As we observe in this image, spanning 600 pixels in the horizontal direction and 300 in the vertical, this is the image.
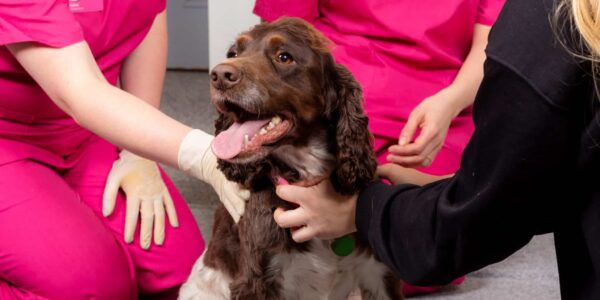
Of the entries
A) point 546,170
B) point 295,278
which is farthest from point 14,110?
point 546,170

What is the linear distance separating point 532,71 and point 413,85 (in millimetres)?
1410

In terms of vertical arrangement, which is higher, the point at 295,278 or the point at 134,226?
the point at 295,278

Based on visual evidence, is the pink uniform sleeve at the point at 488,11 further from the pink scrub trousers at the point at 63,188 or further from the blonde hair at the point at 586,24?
the blonde hair at the point at 586,24

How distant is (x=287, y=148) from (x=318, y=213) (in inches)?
8.9

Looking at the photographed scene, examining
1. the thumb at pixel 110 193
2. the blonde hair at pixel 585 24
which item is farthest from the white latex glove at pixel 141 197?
the blonde hair at pixel 585 24

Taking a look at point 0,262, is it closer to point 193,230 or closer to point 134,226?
point 134,226

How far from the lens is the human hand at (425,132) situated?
1.73 m

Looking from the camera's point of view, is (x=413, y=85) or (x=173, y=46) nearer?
(x=413, y=85)

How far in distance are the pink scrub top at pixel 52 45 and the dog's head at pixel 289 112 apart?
51 centimetres

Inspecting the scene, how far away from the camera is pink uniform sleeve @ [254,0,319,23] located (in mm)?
2318

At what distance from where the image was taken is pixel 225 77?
1.39m

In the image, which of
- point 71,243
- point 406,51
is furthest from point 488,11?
point 71,243

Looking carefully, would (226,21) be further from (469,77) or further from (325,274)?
(325,274)

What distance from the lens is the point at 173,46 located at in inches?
191
